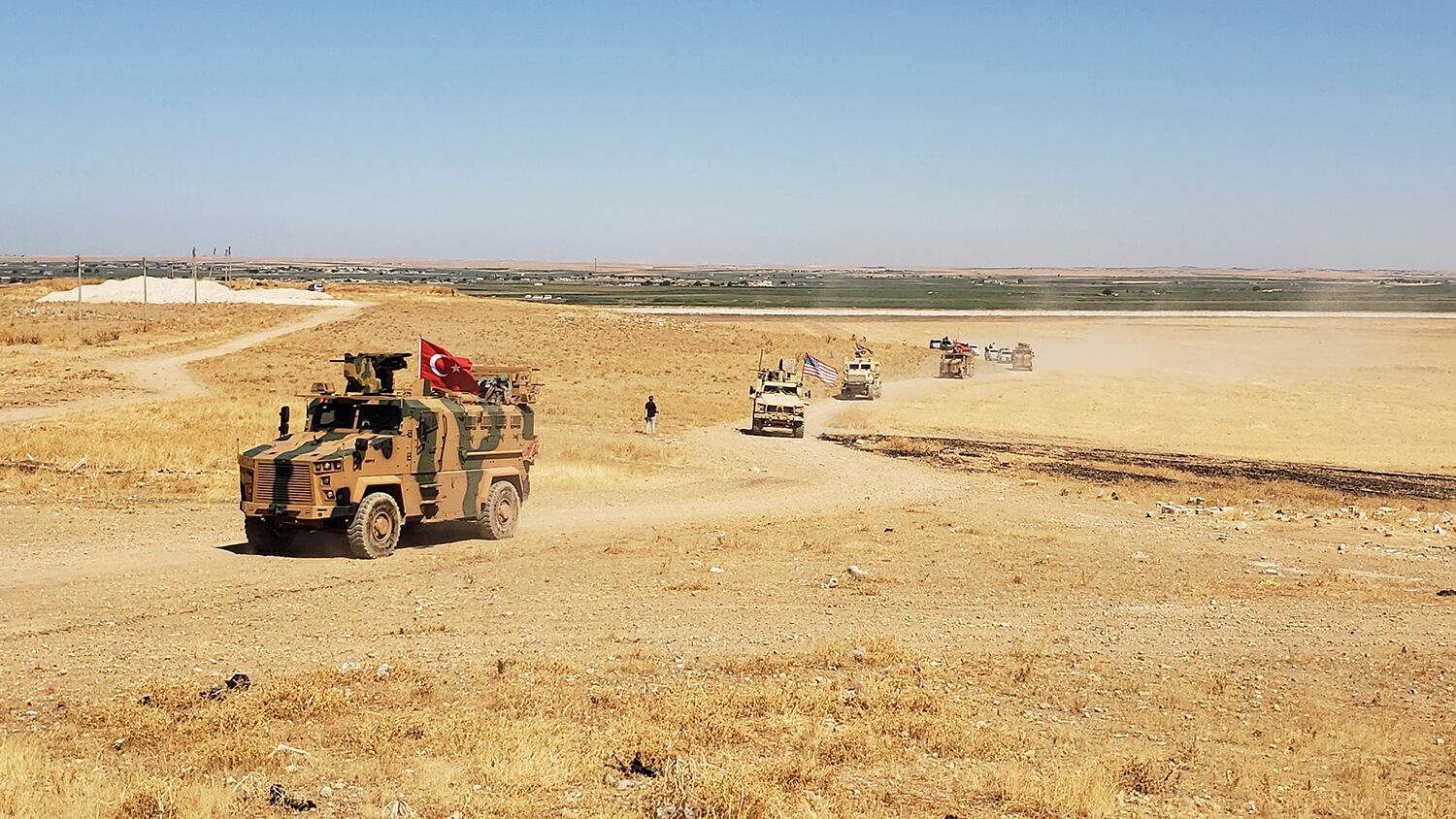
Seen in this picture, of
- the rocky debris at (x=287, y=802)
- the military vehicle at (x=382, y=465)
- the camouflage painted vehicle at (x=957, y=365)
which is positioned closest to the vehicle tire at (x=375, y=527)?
the military vehicle at (x=382, y=465)

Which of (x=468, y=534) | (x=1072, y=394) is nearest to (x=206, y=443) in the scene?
(x=468, y=534)

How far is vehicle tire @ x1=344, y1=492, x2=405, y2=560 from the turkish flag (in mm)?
4141

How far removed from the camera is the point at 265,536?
21766 mm

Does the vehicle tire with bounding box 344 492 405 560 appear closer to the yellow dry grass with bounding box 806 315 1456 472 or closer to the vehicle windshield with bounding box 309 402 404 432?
the vehicle windshield with bounding box 309 402 404 432

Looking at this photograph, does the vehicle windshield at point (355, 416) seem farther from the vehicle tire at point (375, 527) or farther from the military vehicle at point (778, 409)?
the military vehicle at point (778, 409)

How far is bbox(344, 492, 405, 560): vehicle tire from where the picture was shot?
69.7 feet

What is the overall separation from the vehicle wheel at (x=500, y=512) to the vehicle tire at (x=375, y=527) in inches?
80.9

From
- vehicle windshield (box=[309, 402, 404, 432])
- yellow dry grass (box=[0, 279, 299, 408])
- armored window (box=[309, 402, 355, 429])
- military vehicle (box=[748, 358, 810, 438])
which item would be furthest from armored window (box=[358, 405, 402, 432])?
yellow dry grass (box=[0, 279, 299, 408])

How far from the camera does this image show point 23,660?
14.5m

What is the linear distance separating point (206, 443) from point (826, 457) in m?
17.4

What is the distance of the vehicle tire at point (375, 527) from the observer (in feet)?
69.7

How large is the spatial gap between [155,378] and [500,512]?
35.6 meters

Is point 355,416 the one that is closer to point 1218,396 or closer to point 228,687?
point 228,687

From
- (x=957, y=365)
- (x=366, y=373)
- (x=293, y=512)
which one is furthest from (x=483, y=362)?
(x=293, y=512)
